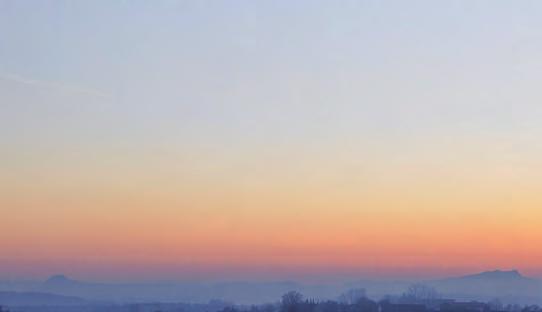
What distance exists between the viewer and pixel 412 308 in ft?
371

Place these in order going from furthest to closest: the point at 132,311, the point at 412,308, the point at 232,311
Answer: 1. the point at 132,311
2. the point at 232,311
3. the point at 412,308

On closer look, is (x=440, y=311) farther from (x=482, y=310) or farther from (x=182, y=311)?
(x=182, y=311)

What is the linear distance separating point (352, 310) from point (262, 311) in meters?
28.6

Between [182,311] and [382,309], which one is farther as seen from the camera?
[182,311]

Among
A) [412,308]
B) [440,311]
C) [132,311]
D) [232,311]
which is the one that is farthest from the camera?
[132,311]

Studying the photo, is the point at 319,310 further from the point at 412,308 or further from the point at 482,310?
the point at 482,310

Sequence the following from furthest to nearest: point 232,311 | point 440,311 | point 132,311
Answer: point 132,311 → point 232,311 → point 440,311

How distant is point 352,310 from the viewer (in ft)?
372

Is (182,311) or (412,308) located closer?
(412,308)

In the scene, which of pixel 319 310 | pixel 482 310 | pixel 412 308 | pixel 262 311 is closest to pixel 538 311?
pixel 482 310

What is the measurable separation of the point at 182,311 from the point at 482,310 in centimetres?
9404

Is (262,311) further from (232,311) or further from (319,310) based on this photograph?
(319,310)

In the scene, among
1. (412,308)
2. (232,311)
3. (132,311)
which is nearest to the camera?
(412,308)

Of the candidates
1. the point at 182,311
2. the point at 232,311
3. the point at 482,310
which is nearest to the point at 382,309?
the point at 482,310
